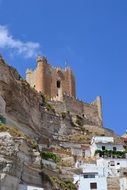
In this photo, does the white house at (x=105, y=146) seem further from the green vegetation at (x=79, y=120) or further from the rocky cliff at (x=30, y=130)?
the green vegetation at (x=79, y=120)

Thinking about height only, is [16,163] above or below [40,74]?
below

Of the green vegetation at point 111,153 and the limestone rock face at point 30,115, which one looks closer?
the green vegetation at point 111,153

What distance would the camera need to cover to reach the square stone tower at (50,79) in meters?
88.1

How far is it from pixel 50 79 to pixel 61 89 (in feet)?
11.1

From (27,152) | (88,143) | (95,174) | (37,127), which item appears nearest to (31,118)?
(37,127)

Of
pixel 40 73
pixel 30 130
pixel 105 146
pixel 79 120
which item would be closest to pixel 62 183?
pixel 105 146

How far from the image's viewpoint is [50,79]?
295 feet

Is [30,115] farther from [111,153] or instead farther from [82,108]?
[82,108]

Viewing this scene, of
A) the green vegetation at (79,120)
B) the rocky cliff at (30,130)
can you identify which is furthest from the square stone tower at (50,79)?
the rocky cliff at (30,130)

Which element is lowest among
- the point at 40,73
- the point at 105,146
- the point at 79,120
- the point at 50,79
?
the point at 105,146

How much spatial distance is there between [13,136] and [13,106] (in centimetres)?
1861

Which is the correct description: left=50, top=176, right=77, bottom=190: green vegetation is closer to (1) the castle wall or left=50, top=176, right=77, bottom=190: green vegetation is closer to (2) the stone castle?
(1) the castle wall

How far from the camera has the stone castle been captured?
80.7m

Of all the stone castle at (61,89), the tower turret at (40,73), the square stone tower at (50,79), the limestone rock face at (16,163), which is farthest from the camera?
the square stone tower at (50,79)
